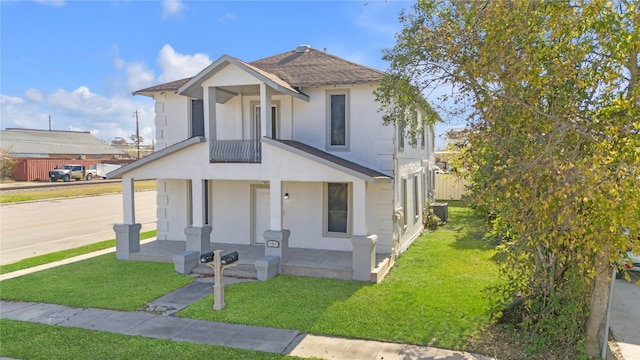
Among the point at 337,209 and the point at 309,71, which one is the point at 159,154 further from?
the point at 337,209

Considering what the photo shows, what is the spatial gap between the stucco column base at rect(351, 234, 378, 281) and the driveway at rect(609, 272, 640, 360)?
4630mm

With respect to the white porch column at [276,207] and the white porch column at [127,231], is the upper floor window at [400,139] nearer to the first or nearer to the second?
the white porch column at [276,207]

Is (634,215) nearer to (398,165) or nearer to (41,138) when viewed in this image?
(398,165)

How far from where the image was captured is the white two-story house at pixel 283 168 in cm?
1060

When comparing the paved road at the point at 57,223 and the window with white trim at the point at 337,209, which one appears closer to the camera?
the window with white trim at the point at 337,209

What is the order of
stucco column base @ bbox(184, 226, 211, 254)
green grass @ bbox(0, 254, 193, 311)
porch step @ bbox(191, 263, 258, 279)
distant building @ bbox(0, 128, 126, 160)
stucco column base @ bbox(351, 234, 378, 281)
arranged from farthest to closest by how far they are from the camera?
distant building @ bbox(0, 128, 126, 160) < stucco column base @ bbox(184, 226, 211, 254) < porch step @ bbox(191, 263, 258, 279) < stucco column base @ bbox(351, 234, 378, 281) < green grass @ bbox(0, 254, 193, 311)

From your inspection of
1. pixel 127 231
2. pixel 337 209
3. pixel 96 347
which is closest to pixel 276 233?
pixel 337 209

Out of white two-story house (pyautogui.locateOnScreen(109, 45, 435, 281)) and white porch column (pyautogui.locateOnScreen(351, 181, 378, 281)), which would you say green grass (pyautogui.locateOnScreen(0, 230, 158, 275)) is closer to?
white two-story house (pyautogui.locateOnScreen(109, 45, 435, 281))

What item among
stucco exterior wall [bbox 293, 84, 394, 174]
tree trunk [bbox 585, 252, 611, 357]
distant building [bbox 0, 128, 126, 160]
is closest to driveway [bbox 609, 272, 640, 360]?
tree trunk [bbox 585, 252, 611, 357]

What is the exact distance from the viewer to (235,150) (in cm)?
1148

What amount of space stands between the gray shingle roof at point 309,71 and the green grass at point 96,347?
6.80 meters

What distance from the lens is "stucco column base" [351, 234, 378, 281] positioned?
32.0 feet

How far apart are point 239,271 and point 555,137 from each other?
7.71 metres

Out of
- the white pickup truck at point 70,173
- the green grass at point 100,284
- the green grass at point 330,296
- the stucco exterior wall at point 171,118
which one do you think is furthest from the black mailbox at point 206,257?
the white pickup truck at point 70,173
